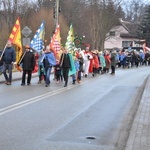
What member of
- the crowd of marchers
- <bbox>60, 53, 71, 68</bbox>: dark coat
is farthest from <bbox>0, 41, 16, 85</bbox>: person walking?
<bbox>60, 53, 71, 68</bbox>: dark coat

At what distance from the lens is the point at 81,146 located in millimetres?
7004

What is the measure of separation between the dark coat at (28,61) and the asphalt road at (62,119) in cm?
338

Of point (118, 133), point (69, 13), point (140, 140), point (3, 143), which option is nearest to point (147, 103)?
point (118, 133)

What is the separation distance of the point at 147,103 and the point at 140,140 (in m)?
4.57

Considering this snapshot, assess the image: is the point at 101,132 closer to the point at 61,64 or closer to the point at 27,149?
the point at 27,149

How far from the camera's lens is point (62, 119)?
9477 millimetres

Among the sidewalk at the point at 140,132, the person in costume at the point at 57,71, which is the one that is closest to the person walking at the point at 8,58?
the person in costume at the point at 57,71

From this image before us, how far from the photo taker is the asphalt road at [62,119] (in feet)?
23.7

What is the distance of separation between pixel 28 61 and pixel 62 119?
354 inches

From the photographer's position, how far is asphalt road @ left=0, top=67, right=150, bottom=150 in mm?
7215

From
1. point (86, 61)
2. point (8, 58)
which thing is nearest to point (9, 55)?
point (8, 58)

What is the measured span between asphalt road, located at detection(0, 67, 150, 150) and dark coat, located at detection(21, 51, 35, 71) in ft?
11.1

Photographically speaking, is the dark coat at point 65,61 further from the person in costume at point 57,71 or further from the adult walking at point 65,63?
the person in costume at point 57,71

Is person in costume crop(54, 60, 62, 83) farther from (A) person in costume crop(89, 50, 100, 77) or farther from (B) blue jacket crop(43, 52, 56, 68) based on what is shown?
(A) person in costume crop(89, 50, 100, 77)
